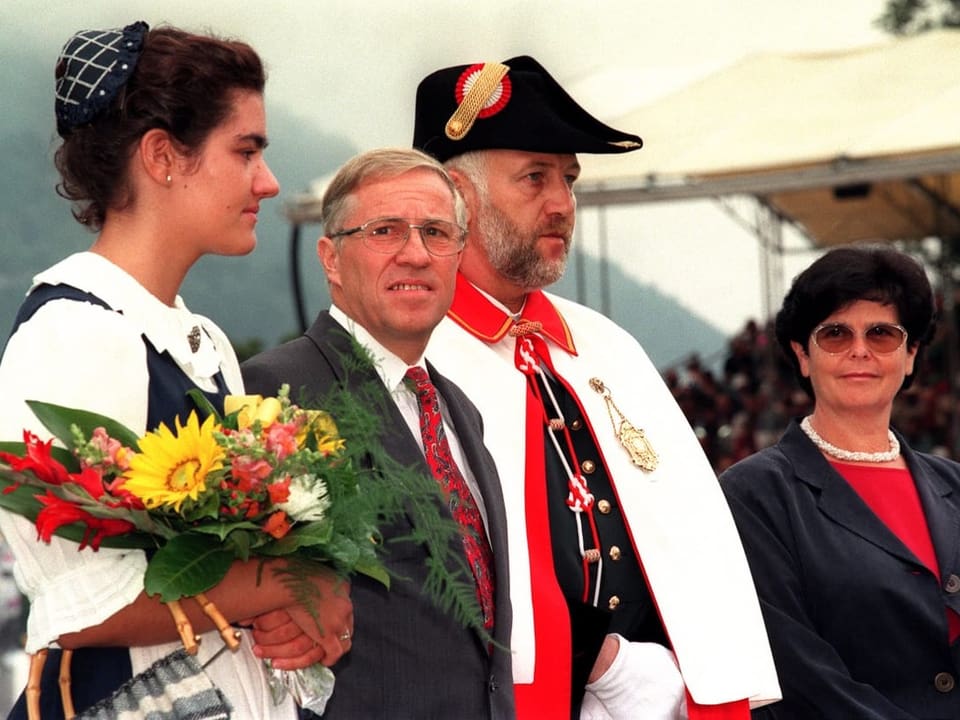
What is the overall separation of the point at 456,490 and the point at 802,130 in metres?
7.36

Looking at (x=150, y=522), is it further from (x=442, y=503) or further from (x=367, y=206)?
(x=367, y=206)

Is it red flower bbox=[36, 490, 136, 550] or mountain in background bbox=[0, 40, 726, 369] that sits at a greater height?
red flower bbox=[36, 490, 136, 550]

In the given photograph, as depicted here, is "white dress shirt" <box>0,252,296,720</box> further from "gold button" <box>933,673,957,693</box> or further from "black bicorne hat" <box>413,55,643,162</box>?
"gold button" <box>933,673,957,693</box>

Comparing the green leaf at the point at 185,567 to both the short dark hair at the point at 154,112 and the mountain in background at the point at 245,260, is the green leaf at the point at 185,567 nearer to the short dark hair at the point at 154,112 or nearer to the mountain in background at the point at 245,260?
the short dark hair at the point at 154,112

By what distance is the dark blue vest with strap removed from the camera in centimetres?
246

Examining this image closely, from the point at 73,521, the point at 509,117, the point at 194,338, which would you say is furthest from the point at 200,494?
the point at 509,117

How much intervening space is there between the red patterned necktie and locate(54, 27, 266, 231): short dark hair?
2.21ft

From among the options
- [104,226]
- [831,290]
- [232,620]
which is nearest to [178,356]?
[104,226]

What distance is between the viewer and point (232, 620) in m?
2.46

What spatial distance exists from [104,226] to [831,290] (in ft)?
6.83

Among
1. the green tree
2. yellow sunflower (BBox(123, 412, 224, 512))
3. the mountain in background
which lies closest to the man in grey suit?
yellow sunflower (BBox(123, 412, 224, 512))

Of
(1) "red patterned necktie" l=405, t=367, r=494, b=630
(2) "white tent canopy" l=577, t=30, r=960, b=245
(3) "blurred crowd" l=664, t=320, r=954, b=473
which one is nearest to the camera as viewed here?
(1) "red patterned necktie" l=405, t=367, r=494, b=630

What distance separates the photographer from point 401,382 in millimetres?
3014

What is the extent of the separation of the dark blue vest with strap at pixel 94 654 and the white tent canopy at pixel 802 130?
280 inches
